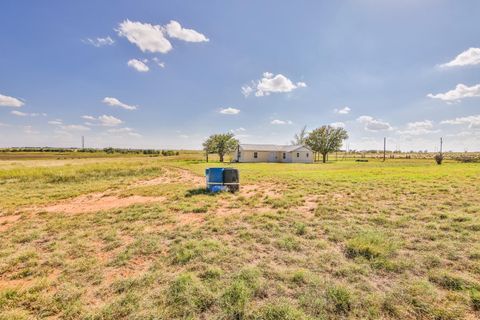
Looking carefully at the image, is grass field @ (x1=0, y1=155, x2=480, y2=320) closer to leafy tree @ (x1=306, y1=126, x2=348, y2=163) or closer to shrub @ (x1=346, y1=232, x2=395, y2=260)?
shrub @ (x1=346, y1=232, x2=395, y2=260)

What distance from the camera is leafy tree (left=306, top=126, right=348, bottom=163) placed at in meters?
44.1

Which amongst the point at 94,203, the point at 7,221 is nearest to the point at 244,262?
the point at 7,221

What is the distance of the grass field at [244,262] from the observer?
2686mm

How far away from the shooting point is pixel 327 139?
44656mm

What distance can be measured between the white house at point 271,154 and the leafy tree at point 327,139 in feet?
7.11

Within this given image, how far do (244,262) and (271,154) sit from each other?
40672 mm

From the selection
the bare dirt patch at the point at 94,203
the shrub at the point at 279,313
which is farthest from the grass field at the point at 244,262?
the bare dirt patch at the point at 94,203

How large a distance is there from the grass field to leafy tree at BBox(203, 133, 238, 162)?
34.9 meters

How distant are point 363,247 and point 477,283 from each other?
58.0 inches

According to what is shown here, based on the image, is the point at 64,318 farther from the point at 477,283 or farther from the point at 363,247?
the point at 477,283

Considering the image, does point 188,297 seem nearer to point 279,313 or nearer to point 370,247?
point 279,313

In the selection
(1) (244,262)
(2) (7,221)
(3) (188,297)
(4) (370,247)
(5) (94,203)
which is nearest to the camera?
(3) (188,297)

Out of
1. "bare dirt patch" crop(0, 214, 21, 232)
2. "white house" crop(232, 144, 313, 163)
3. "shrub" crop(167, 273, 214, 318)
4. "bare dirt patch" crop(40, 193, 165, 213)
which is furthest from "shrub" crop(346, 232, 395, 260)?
"white house" crop(232, 144, 313, 163)

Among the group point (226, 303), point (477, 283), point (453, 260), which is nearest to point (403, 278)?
point (477, 283)
